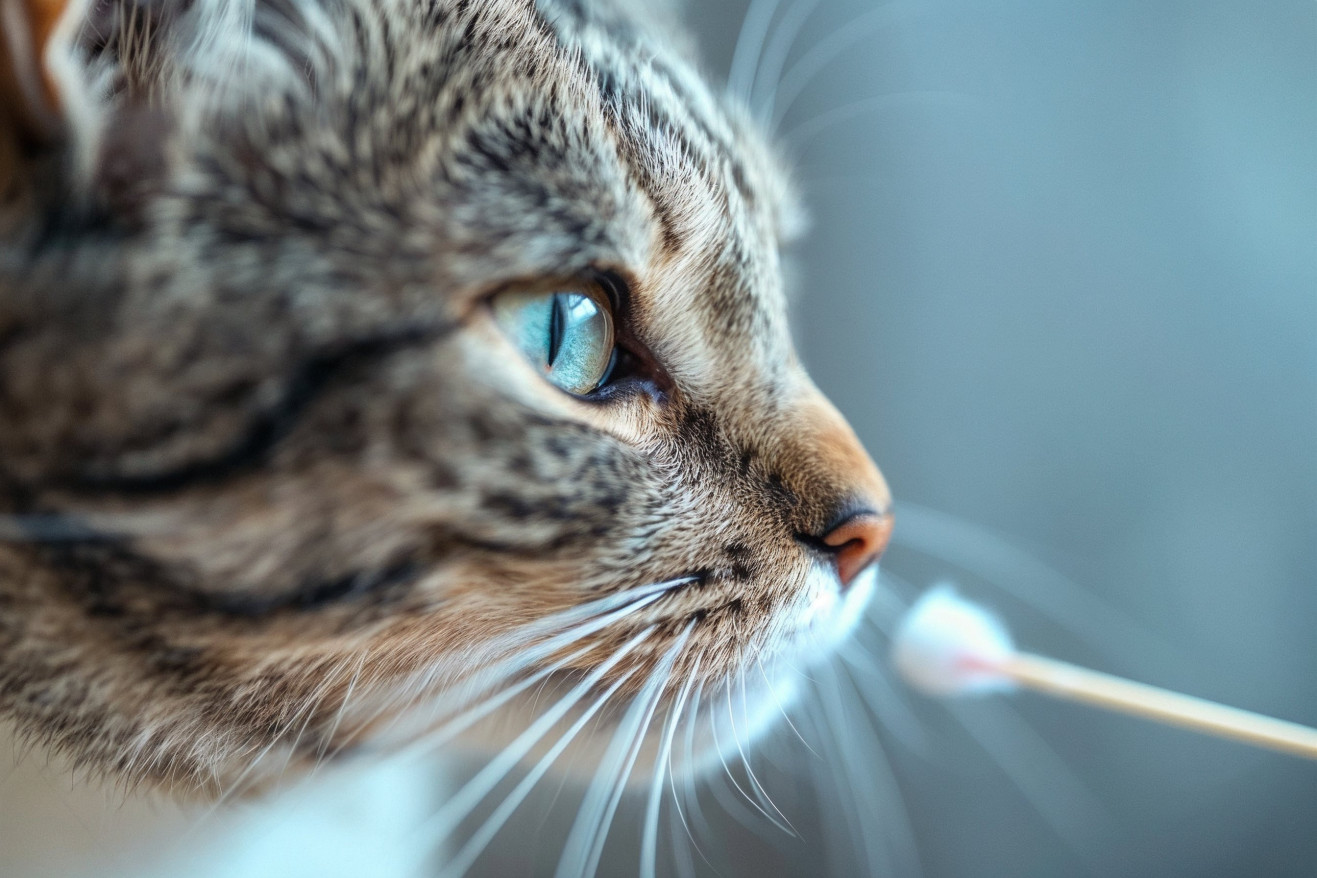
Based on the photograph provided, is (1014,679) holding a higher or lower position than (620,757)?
higher

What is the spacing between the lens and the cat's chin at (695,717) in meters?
0.44

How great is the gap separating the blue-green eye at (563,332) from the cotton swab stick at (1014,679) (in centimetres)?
27

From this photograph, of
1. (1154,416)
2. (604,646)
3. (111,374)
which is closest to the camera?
→ (111,374)

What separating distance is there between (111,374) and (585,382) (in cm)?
19

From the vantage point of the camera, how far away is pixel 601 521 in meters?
0.39

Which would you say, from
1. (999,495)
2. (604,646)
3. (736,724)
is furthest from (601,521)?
(999,495)

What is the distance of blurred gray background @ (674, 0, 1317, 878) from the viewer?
559mm

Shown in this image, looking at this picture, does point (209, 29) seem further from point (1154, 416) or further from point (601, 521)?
point (1154, 416)

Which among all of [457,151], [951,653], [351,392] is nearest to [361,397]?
[351,392]

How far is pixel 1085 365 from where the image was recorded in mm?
648

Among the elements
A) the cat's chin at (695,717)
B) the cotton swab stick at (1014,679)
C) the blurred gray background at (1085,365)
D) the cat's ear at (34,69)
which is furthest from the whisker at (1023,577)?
the cat's ear at (34,69)

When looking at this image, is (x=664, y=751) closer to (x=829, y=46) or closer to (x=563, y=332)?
(x=563, y=332)

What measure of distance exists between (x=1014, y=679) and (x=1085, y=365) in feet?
0.86

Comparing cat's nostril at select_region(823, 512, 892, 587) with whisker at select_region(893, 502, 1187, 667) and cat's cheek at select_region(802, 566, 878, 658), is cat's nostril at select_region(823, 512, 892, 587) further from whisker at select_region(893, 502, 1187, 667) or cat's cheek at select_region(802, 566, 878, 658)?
whisker at select_region(893, 502, 1187, 667)
